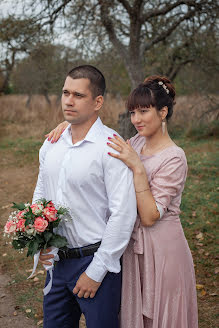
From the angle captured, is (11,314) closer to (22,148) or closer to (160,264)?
(160,264)

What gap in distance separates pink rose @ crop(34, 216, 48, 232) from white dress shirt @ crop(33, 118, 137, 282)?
212 mm

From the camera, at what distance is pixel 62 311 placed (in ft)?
8.38

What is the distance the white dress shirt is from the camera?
224 centimetres

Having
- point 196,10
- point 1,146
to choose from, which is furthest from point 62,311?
point 1,146

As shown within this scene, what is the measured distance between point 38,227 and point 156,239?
0.78m

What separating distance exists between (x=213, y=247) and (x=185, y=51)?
10018 mm

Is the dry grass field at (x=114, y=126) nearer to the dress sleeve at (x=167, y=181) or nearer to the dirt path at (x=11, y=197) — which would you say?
the dirt path at (x=11, y=197)

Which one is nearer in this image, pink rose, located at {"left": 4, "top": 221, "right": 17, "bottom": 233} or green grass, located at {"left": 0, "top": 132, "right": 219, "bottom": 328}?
pink rose, located at {"left": 4, "top": 221, "right": 17, "bottom": 233}

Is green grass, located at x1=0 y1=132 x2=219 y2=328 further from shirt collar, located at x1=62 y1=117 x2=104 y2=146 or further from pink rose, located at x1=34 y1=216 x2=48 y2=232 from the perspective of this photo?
shirt collar, located at x1=62 y1=117 x2=104 y2=146

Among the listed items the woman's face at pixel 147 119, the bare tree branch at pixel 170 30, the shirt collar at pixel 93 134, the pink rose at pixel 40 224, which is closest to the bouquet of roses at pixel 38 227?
the pink rose at pixel 40 224

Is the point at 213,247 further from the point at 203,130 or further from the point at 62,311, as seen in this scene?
the point at 203,130

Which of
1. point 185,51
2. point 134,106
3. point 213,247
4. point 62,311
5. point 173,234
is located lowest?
point 213,247

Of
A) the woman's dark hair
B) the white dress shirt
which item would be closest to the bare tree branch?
the woman's dark hair

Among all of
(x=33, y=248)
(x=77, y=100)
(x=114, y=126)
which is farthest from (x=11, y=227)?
(x=114, y=126)
